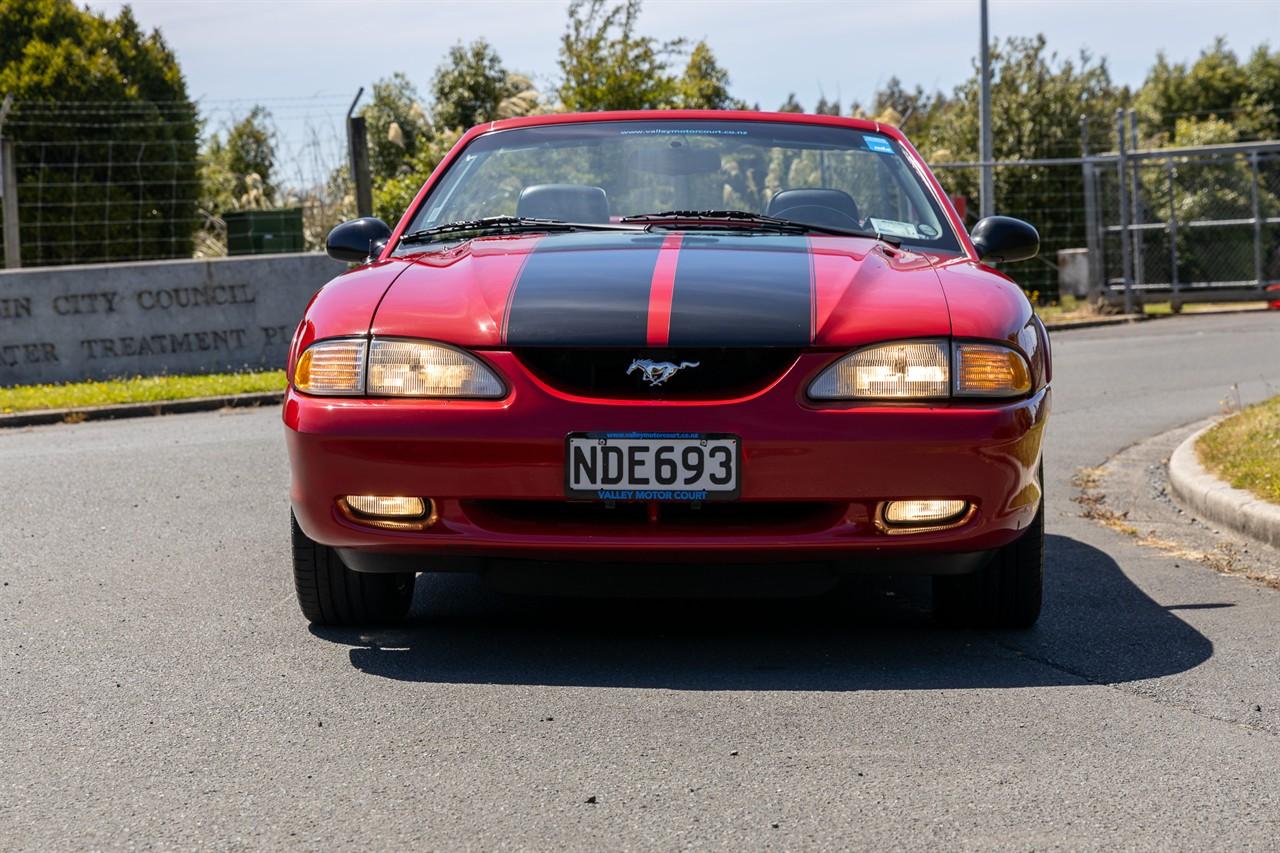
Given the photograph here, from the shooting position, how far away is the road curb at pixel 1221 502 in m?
6.63

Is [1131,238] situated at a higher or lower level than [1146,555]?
higher

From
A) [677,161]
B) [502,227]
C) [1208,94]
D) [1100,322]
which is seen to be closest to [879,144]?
[677,161]

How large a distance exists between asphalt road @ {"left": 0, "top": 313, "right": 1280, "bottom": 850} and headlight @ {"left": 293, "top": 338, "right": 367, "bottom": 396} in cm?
70

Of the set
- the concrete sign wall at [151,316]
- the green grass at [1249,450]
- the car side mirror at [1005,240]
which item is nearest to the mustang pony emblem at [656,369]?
the car side mirror at [1005,240]

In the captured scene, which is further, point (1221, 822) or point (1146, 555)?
point (1146, 555)

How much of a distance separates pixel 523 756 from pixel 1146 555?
11.2 ft

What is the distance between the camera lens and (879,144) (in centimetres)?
604

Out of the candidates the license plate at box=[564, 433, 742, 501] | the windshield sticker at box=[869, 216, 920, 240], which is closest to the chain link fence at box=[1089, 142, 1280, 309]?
the windshield sticker at box=[869, 216, 920, 240]

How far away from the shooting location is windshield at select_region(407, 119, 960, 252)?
562 centimetres

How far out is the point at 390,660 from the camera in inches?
181

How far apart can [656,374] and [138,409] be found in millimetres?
9581

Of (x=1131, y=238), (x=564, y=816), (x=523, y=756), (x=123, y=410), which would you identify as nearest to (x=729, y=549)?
(x=523, y=756)

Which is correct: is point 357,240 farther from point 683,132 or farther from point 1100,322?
point 1100,322

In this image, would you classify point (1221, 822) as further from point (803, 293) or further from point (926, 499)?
point (803, 293)
